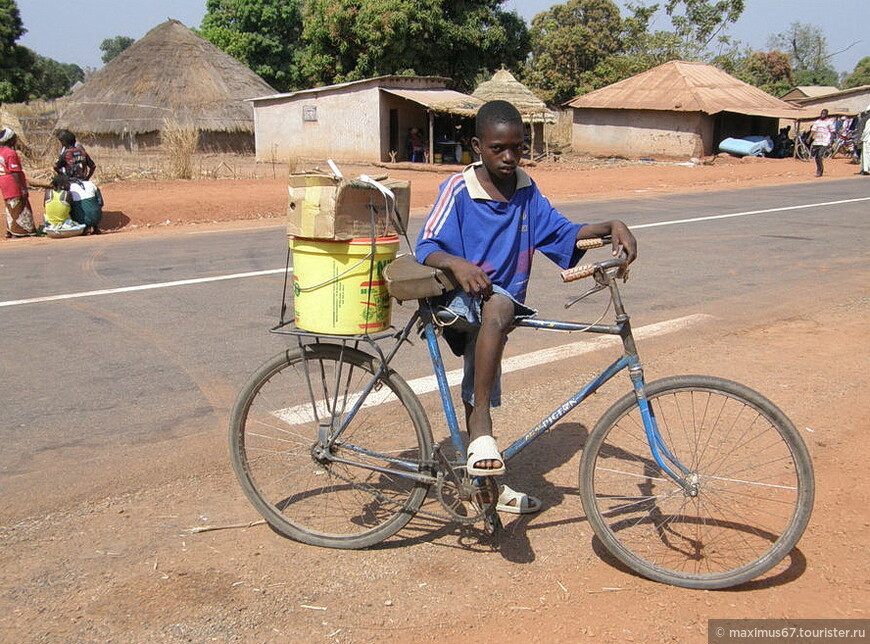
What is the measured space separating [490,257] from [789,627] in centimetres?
169

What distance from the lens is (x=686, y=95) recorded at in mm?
30469

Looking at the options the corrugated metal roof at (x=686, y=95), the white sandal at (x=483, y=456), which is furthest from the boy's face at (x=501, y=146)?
the corrugated metal roof at (x=686, y=95)

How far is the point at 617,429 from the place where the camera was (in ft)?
A: 10.7

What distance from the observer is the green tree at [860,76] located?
5997cm

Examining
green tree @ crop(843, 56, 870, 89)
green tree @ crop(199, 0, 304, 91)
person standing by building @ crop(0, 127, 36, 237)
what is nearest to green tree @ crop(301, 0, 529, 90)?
green tree @ crop(199, 0, 304, 91)

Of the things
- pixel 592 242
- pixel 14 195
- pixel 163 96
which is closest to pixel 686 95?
pixel 163 96

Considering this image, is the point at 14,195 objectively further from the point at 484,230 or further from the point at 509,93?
the point at 509,93

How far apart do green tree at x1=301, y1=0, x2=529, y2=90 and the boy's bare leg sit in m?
30.4

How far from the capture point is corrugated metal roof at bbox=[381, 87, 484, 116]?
2638 centimetres

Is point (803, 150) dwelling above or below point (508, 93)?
below

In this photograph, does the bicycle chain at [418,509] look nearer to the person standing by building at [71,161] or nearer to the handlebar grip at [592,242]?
the handlebar grip at [592,242]

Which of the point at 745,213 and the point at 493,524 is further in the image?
the point at 745,213

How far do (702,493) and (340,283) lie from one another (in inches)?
69.3

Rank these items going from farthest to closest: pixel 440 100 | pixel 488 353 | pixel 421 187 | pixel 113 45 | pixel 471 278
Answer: pixel 113 45 → pixel 440 100 → pixel 421 187 → pixel 488 353 → pixel 471 278
